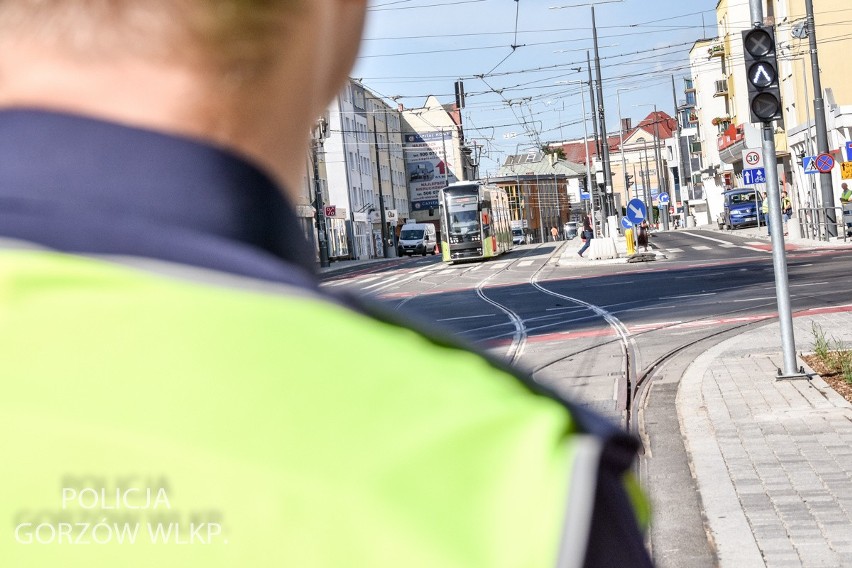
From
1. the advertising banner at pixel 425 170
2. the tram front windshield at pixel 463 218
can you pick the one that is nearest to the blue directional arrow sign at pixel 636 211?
the tram front windshield at pixel 463 218

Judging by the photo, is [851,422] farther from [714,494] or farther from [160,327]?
[160,327]

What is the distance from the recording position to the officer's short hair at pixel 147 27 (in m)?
0.72

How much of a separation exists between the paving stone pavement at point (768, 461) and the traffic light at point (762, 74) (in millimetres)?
2331

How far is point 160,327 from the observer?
62 centimetres

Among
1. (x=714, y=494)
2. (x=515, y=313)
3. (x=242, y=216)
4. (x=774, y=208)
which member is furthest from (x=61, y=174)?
(x=515, y=313)

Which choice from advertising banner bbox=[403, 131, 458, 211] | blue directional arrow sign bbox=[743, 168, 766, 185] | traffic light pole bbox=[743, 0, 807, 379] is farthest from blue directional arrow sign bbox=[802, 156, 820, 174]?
advertising banner bbox=[403, 131, 458, 211]

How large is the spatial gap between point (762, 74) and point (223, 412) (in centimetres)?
1048

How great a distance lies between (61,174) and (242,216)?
0.10 m

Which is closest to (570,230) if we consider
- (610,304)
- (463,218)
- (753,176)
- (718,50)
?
(718,50)

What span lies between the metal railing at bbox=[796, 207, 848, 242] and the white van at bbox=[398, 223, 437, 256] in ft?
127

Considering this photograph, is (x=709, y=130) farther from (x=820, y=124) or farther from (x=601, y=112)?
(x=820, y=124)

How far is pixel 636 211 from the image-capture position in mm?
33156

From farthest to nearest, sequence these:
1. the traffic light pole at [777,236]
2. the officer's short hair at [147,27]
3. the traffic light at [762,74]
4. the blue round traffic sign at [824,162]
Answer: the blue round traffic sign at [824,162] < the traffic light at [762,74] < the traffic light pole at [777,236] < the officer's short hair at [147,27]

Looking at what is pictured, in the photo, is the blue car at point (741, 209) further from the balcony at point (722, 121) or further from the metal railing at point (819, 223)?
the metal railing at point (819, 223)
